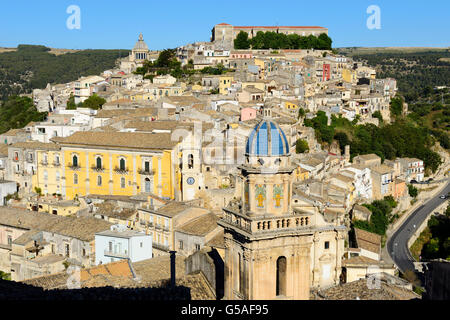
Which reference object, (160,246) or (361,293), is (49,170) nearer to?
(160,246)

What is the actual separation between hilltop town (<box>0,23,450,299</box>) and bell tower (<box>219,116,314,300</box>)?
0.03 metres

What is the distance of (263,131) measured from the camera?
1103 cm

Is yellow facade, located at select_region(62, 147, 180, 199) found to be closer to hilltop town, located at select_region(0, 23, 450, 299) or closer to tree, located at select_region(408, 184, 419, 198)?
hilltop town, located at select_region(0, 23, 450, 299)

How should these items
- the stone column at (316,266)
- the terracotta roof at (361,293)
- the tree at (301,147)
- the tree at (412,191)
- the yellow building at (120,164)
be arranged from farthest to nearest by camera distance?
the tree at (412,191), the tree at (301,147), the yellow building at (120,164), the stone column at (316,266), the terracotta roof at (361,293)

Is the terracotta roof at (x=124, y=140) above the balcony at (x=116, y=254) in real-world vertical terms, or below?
above

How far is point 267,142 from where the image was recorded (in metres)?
10.9

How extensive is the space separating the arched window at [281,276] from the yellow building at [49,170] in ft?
80.6

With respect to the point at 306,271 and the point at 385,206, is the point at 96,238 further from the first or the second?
the point at 385,206

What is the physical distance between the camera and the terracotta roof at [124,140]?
100 ft

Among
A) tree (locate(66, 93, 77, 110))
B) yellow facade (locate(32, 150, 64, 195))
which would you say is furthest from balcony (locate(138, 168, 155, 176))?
tree (locate(66, 93, 77, 110))

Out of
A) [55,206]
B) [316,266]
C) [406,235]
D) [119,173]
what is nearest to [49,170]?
[55,206]

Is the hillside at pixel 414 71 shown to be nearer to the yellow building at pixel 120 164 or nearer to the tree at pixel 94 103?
the tree at pixel 94 103

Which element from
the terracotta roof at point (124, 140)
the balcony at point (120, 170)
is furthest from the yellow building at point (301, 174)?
the balcony at point (120, 170)

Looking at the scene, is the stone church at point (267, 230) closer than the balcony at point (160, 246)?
Yes
